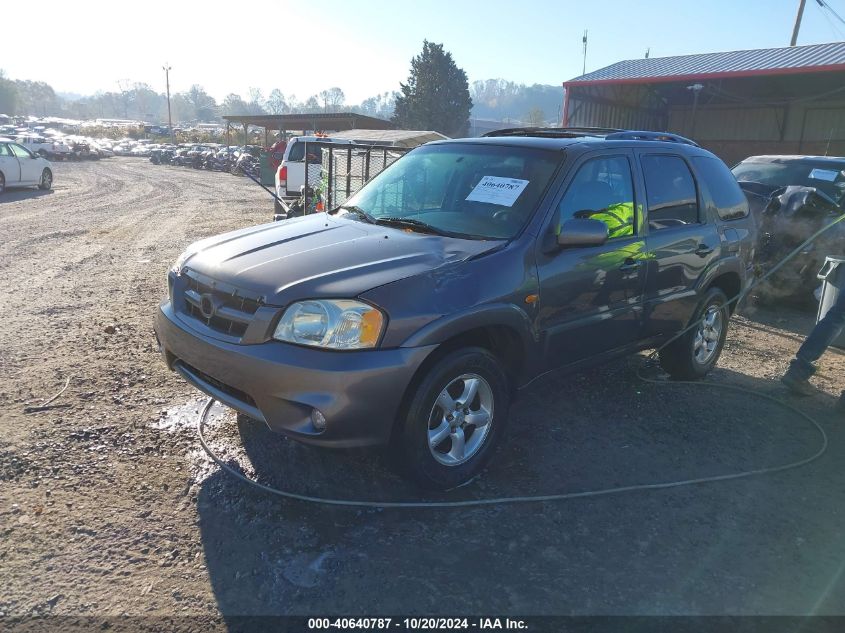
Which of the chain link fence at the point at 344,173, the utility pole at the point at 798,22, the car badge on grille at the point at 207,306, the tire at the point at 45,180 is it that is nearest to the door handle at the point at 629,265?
the car badge on grille at the point at 207,306

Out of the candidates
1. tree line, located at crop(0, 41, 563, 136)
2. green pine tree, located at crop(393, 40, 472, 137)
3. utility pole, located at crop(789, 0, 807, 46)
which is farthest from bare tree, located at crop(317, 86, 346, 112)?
utility pole, located at crop(789, 0, 807, 46)

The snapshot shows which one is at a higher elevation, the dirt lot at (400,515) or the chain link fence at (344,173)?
the chain link fence at (344,173)

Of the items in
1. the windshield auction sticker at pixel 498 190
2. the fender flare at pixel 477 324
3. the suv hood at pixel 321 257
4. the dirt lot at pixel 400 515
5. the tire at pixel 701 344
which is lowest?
the dirt lot at pixel 400 515

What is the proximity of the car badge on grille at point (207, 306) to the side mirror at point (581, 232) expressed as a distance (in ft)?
6.32

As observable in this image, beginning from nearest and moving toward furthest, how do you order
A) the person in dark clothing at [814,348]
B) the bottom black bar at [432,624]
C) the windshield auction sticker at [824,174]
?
the bottom black bar at [432,624] → the person in dark clothing at [814,348] → the windshield auction sticker at [824,174]

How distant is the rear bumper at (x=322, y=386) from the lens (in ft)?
9.29

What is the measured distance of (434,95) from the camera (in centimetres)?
5028

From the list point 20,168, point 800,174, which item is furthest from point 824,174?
point 20,168

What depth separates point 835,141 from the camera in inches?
1011

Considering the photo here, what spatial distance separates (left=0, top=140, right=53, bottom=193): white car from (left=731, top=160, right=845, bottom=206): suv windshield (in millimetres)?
18309

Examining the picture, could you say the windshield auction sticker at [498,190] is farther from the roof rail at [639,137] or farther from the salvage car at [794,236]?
the salvage car at [794,236]

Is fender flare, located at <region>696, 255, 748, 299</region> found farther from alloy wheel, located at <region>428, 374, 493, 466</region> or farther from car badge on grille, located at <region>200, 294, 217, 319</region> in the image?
car badge on grille, located at <region>200, 294, 217, 319</region>

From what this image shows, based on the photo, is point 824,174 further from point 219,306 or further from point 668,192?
point 219,306

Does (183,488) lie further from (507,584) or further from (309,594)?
(507,584)
